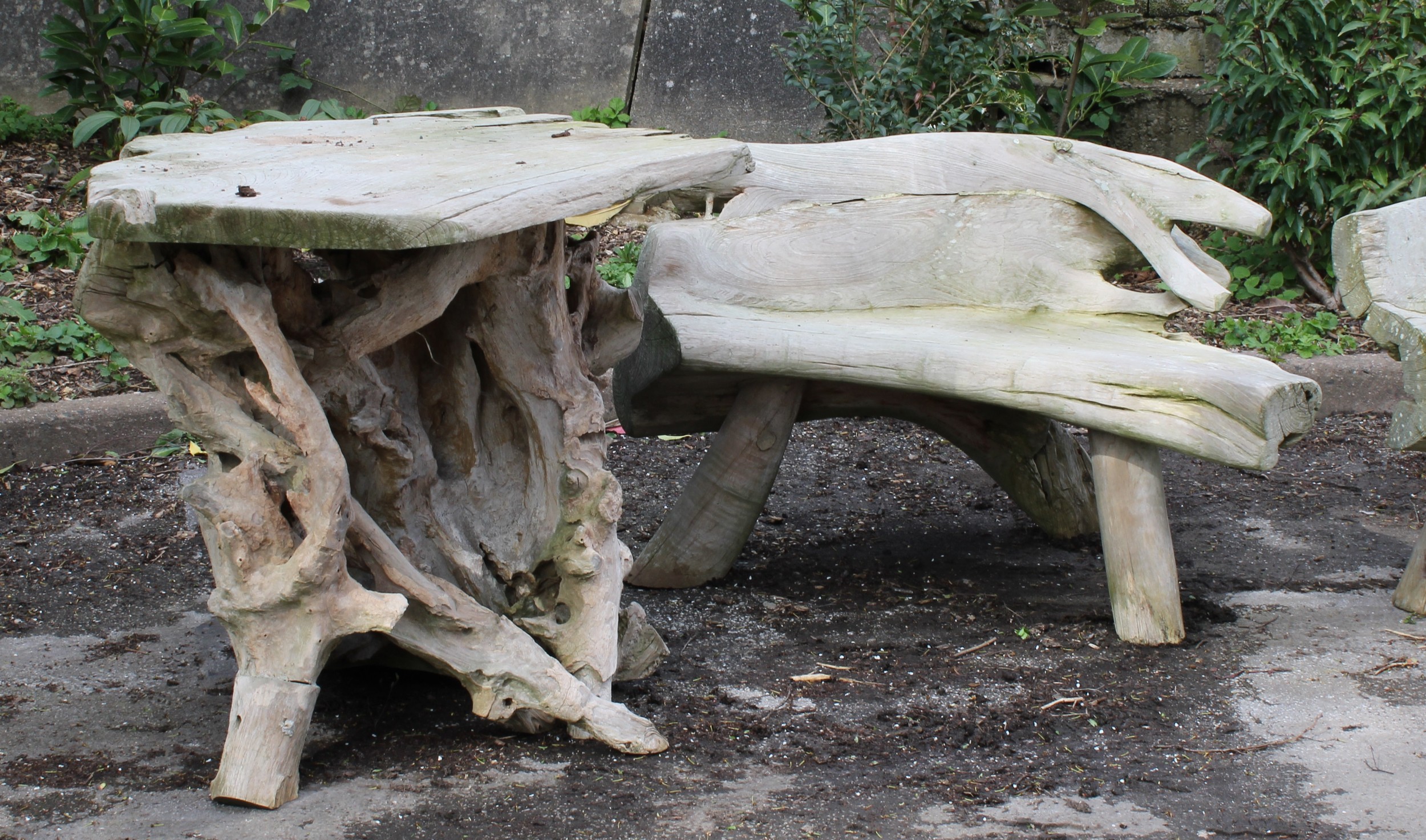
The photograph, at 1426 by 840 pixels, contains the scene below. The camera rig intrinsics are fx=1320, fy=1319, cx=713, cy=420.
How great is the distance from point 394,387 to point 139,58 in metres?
3.53

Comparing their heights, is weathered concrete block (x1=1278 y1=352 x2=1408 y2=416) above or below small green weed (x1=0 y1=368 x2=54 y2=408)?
above

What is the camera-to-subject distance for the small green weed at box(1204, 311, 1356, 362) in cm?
480

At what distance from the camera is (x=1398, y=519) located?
3689mm

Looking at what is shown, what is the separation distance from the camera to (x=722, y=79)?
5.68m

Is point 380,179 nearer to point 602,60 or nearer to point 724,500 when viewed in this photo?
point 724,500

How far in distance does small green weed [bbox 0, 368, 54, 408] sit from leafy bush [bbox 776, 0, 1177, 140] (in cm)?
281

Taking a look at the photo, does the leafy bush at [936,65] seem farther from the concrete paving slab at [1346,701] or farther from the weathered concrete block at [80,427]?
the weathered concrete block at [80,427]

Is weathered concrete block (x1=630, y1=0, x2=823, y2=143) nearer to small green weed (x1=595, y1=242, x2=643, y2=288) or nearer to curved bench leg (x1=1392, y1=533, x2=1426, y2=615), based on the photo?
small green weed (x1=595, y1=242, x2=643, y2=288)

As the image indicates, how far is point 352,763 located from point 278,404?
62 centimetres

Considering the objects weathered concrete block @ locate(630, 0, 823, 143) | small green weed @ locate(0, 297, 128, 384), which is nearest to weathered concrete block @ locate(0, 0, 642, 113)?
weathered concrete block @ locate(630, 0, 823, 143)

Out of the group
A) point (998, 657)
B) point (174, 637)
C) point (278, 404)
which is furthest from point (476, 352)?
point (998, 657)

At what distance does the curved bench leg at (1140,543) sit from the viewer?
2.78m

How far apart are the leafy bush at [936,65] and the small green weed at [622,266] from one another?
0.89 m

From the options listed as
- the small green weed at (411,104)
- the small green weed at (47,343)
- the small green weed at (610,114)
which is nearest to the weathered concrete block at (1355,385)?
the small green weed at (610,114)
